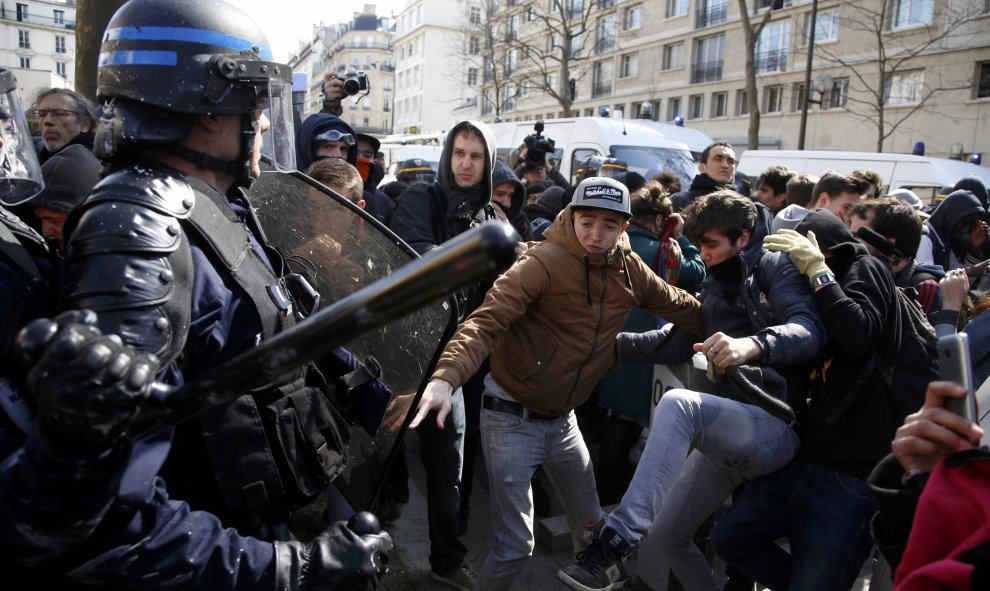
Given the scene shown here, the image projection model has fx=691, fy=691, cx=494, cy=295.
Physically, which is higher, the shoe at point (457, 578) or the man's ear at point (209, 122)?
the man's ear at point (209, 122)

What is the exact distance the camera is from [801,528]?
263 cm

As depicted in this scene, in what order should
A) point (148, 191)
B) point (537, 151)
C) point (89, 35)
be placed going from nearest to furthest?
point (148, 191)
point (89, 35)
point (537, 151)

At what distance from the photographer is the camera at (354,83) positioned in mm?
5098

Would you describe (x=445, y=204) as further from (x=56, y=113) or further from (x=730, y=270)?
(x=56, y=113)

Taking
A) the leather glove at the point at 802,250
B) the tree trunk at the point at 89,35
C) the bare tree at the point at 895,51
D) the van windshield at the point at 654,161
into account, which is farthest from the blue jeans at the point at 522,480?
the bare tree at the point at 895,51

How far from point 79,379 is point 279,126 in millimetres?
1397

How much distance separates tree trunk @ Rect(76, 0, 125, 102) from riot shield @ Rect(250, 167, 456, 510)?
3.33 meters

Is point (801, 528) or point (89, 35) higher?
point (89, 35)

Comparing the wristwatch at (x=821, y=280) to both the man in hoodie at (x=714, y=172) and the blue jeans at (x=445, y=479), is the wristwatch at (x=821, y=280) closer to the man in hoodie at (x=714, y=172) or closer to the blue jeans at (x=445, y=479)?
the blue jeans at (x=445, y=479)

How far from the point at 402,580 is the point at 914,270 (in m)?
3.13

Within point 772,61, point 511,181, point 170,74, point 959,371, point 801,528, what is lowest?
point 801,528

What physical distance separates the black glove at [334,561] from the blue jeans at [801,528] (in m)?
1.80

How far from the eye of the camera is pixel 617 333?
319 centimetres

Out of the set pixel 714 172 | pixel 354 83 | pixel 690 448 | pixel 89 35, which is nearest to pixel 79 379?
pixel 690 448
